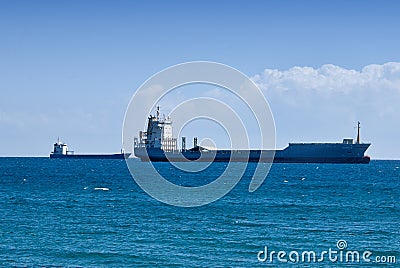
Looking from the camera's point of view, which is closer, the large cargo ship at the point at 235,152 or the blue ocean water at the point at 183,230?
the blue ocean water at the point at 183,230

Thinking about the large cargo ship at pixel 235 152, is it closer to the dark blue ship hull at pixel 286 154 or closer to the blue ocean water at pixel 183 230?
the dark blue ship hull at pixel 286 154

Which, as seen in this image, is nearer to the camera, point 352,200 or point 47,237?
point 47,237

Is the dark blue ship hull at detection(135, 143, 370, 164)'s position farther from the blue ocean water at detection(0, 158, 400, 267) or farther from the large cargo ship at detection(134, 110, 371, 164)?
the blue ocean water at detection(0, 158, 400, 267)

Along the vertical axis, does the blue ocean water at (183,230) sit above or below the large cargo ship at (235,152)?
below

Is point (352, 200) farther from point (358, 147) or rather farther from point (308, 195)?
point (358, 147)

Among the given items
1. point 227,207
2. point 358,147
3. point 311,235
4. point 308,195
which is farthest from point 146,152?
point 311,235

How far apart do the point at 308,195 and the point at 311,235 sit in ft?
108

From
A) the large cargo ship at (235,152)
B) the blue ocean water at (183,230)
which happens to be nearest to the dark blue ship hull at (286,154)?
the large cargo ship at (235,152)

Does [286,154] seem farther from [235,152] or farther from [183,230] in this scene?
[183,230]

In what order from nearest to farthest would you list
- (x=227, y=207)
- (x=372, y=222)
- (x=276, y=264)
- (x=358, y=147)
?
(x=276, y=264) < (x=372, y=222) < (x=227, y=207) < (x=358, y=147)

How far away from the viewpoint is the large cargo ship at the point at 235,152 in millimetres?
166375

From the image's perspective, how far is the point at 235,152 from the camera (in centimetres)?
18012

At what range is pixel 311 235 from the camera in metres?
40.3

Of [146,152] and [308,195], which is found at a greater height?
[146,152]
